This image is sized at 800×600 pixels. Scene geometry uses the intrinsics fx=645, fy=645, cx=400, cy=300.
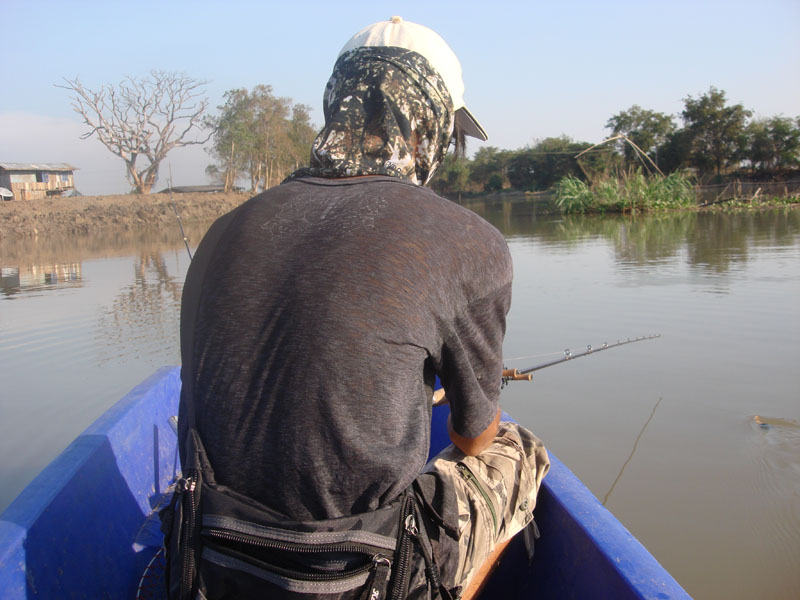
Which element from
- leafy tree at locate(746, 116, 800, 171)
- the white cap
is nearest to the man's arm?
the white cap

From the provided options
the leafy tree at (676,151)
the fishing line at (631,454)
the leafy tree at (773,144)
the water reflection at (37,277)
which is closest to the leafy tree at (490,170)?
the leafy tree at (676,151)

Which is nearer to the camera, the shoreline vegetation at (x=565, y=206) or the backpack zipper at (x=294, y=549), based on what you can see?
the backpack zipper at (x=294, y=549)

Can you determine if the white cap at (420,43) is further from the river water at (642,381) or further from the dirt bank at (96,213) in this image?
the dirt bank at (96,213)

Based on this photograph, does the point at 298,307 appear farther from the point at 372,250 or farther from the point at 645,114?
the point at 645,114

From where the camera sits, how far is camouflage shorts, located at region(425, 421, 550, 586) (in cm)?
144

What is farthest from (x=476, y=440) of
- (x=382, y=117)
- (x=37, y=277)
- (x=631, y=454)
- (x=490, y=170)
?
(x=490, y=170)

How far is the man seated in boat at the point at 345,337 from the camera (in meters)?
1.04

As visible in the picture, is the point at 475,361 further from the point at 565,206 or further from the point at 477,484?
the point at 565,206

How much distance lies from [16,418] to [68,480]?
3.17 metres

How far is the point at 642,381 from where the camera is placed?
4.44 m

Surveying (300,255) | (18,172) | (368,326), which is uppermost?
(18,172)

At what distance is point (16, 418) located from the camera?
14.5ft

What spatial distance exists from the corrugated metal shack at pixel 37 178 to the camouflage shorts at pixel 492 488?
140 ft

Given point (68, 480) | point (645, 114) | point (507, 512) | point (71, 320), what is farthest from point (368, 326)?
point (645, 114)
